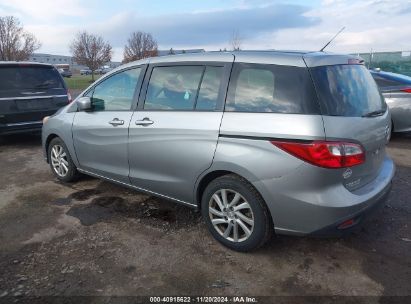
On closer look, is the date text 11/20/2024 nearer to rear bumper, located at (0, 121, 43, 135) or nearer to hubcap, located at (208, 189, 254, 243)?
hubcap, located at (208, 189, 254, 243)

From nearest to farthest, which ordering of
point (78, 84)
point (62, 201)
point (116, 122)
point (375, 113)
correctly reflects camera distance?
point (375, 113), point (116, 122), point (62, 201), point (78, 84)

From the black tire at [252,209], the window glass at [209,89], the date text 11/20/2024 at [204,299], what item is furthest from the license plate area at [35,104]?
the date text 11/20/2024 at [204,299]

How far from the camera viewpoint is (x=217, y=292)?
289 cm

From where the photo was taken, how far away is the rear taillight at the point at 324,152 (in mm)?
2842

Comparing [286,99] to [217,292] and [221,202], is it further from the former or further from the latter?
[217,292]

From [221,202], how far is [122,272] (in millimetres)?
1038

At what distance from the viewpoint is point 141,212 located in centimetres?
439

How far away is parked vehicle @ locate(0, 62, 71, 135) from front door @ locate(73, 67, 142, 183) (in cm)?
313

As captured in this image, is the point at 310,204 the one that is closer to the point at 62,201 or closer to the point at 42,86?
the point at 62,201

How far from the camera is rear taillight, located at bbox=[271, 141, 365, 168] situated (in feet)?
9.32

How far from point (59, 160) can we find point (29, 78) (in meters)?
3.01

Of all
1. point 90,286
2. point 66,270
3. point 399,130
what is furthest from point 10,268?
point 399,130

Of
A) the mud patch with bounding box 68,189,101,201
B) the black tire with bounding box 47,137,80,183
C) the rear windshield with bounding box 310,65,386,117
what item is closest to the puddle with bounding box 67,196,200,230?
the mud patch with bounding box 68,189,101,201

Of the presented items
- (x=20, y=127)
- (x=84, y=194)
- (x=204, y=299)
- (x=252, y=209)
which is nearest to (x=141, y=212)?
(x=84, y=194)
